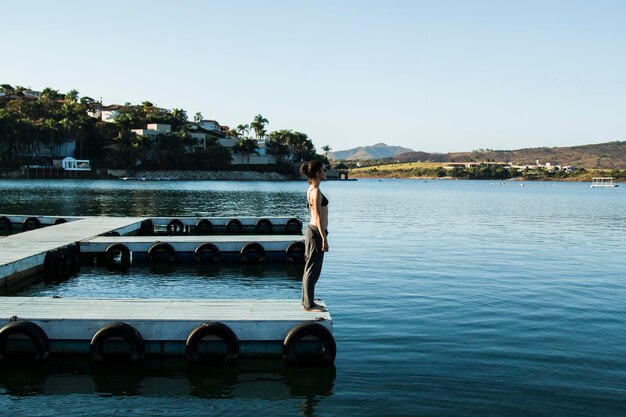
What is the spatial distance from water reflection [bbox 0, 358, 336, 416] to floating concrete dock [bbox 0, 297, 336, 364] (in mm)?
188

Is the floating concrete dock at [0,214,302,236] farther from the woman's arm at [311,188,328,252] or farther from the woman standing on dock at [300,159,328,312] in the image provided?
the woman's arm at [311,188,328,252]

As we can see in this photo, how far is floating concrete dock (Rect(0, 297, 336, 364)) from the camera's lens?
10.9 meters

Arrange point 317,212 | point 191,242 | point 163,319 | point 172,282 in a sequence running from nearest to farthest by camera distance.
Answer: point 317,212 < point 163,319 < point 172,282 < point 191,242

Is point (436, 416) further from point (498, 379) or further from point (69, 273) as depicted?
point (69, 273)

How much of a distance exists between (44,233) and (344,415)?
20.4 m

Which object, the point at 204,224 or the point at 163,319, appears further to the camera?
the point at 204,224

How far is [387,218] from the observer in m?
52.6

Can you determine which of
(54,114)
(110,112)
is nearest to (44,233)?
(54,114)

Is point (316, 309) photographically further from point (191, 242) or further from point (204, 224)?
point (204, 224)

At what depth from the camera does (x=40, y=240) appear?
23.6m

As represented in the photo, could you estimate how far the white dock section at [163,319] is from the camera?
1105 centimetres

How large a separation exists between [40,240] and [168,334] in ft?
48.1

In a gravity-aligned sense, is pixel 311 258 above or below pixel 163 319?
above

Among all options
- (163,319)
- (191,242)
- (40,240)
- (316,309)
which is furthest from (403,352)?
(40,240)
